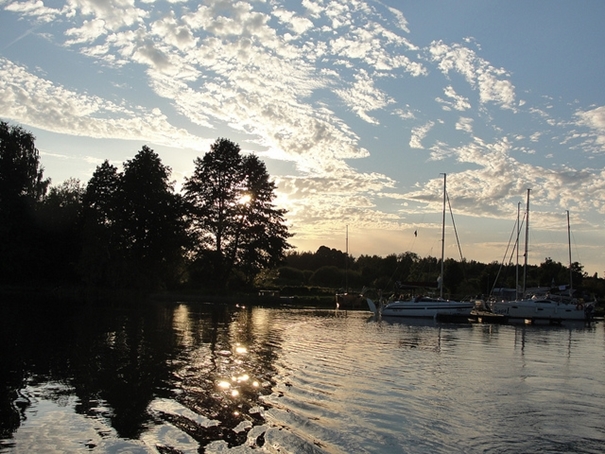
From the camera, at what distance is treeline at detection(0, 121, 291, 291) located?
186 ft

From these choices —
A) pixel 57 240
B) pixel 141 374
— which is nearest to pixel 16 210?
pixel 57 240

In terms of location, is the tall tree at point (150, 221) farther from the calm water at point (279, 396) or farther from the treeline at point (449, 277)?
the calm water at point (279, 396)

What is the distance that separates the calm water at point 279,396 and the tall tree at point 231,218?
3955 cm

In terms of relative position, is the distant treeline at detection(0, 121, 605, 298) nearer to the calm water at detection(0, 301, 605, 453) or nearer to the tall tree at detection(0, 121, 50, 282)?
the tall tree at detection(0, 121, 50, 282)

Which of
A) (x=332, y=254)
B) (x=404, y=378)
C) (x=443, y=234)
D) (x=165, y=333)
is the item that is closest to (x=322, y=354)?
(x=404, y=378)

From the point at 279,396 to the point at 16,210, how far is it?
170 feet

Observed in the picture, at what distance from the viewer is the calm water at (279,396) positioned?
10.1 metres

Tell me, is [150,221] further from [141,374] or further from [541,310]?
[141,374]

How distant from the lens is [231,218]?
2625 inches

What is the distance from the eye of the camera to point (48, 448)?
29.6 feet

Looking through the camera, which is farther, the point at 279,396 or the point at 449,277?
the point at 449,277

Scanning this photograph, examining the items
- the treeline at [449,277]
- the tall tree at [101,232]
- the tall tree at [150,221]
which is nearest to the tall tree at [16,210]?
the tall tree at [101,232]

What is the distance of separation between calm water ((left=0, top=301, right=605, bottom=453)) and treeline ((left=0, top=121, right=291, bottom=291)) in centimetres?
3390

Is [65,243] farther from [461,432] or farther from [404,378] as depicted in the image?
[461,432]
